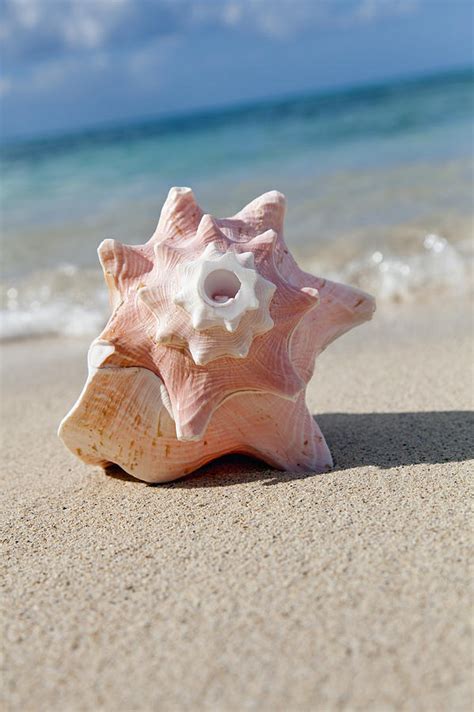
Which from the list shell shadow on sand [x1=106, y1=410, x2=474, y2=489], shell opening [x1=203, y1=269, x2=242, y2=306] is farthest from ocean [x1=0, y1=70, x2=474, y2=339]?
shell opening [x1=203, y1=269, x2=242, y2=306]

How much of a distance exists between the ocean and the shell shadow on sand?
244 cm

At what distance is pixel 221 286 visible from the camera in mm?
2377

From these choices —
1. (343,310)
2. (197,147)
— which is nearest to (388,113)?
(197,147)

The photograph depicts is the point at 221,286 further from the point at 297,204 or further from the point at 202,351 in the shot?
the point at 297,204

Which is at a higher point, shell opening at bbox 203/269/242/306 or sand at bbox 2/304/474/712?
shell opening at bbox 203/269/242/306

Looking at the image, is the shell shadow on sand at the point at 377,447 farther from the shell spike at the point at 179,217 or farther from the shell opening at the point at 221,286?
the shell spike at the point at 179,217

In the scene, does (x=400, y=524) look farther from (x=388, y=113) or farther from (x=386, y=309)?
(x=388, y=113)

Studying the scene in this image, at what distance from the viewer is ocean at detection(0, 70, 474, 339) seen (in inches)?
235

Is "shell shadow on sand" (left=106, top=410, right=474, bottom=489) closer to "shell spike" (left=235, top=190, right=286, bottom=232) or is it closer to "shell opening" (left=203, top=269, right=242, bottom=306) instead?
"shell opening" (left=203, top=269, right=242, bottom=306)

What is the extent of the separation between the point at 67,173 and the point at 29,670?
16.5m

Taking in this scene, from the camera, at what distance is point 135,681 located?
1.61 meters

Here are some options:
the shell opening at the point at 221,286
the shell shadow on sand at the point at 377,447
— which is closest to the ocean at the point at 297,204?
the shell shadow on sand at the point at 377,447

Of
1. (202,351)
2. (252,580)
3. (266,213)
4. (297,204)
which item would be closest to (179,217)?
(266,213)

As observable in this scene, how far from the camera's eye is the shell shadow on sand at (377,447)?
2.60m
